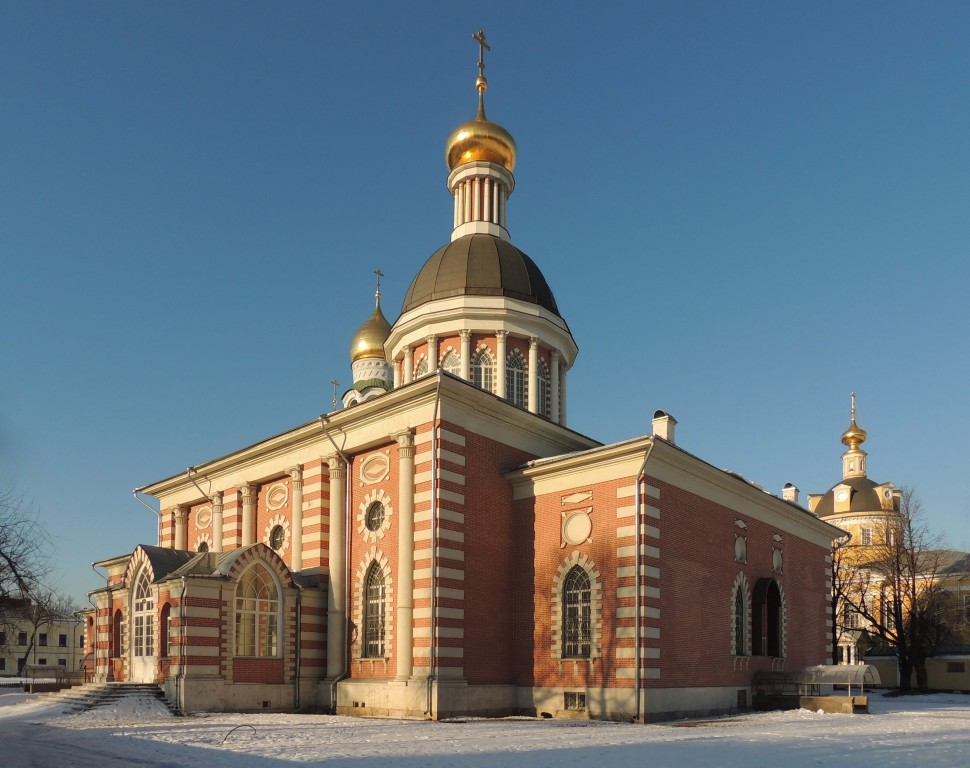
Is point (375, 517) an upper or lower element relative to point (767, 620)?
upper

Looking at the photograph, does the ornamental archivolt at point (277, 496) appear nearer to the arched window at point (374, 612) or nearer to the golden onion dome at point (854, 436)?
the arched window at point (374, 612)

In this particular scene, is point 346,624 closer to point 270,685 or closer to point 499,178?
point 270,685

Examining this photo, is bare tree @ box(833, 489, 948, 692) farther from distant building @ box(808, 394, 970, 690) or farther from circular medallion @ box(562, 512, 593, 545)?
circular medallion @ box(562, 512, 593, 545)

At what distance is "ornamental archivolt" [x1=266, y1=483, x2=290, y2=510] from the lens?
27197mm

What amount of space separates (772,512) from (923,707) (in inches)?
333

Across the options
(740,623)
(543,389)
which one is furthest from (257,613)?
(740,623)

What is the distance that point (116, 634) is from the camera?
2691 cm

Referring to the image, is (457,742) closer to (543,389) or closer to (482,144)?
(543,389)

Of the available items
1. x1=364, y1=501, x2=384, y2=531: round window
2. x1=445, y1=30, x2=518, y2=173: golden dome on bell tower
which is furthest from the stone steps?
x1=445, y1=30, x2=518, y2=173: golden dome on bell tower

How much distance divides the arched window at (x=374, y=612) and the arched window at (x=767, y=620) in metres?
10.8

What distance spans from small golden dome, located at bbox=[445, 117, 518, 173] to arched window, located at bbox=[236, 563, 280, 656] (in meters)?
16.7

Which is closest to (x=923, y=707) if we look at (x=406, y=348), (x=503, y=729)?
(x=503, y=729)

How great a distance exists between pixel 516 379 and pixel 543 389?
1114mm

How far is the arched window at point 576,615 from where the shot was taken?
2253 cm
